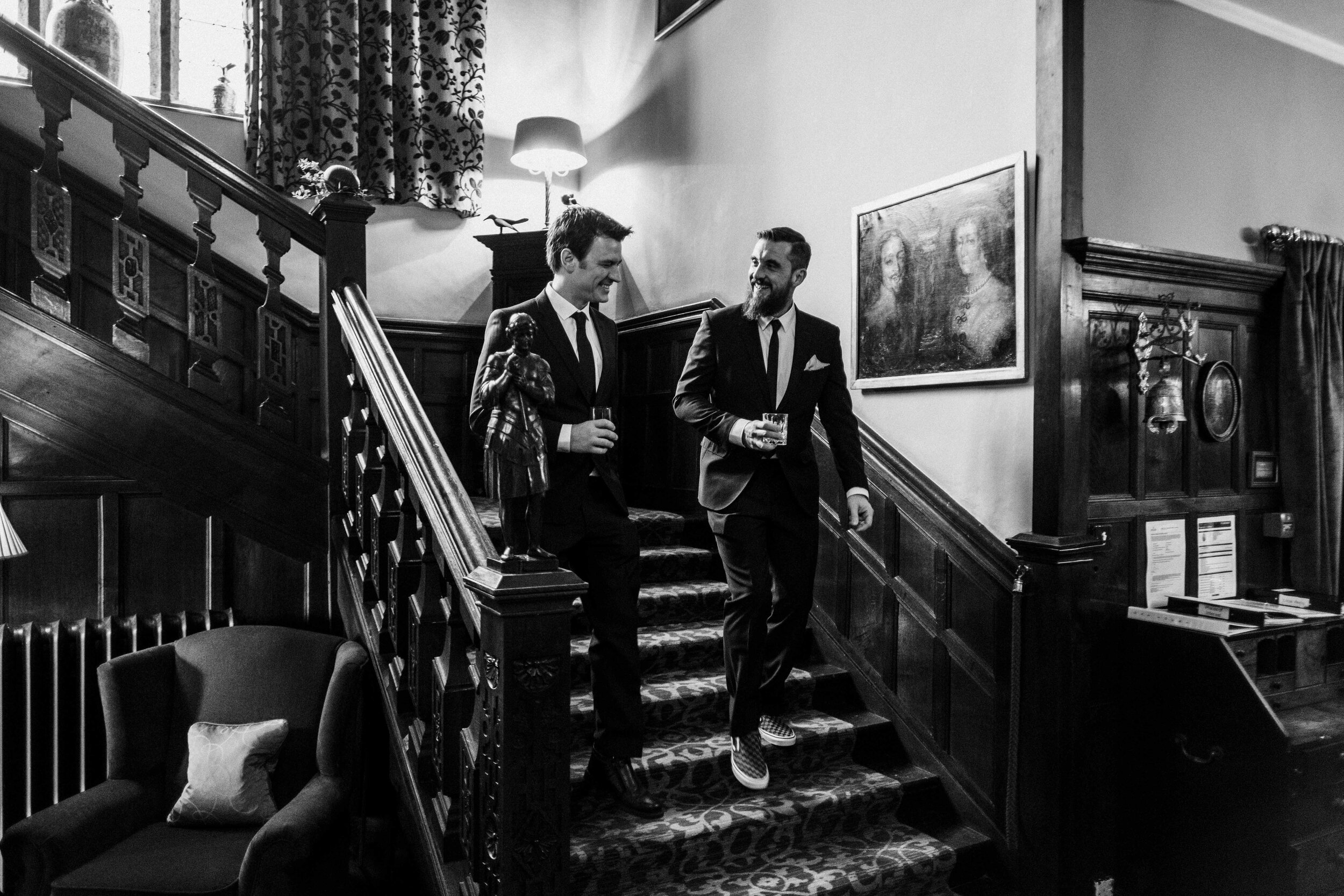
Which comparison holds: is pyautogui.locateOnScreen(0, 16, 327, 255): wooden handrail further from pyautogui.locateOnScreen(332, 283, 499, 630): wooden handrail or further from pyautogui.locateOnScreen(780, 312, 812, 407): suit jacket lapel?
pyautogui.locateOnScreen(780, 312, 812, 407): suit jacket lapel

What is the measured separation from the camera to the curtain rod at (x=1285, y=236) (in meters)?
3.50

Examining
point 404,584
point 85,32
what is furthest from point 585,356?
point 85,32

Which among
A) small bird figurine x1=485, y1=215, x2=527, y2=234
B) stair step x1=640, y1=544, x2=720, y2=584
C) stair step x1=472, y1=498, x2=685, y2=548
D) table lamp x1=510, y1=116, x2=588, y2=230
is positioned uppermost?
table lamp x1=510, y1=116, x2=588, y2=230

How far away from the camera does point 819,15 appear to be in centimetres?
381

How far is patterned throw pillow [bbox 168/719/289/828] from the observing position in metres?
2.68

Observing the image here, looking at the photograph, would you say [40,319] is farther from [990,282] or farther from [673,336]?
[990,282]

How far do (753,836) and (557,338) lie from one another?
1.55 m

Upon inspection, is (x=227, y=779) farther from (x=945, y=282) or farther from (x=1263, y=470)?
(x=1263, y=470)

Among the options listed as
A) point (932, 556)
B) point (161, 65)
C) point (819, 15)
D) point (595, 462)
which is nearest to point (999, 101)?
point (819, 15)

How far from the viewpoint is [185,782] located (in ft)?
9.23

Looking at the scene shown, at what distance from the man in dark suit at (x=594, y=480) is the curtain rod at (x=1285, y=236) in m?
2.67

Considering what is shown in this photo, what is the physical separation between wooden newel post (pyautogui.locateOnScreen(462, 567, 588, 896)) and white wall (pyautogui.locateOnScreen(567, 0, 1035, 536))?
1730mm

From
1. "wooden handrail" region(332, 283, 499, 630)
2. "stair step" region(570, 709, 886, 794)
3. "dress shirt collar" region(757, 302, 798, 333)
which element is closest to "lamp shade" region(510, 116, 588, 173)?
"wooden handrail" region(332, 283, 499, 630)

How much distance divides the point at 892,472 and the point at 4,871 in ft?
9.49
